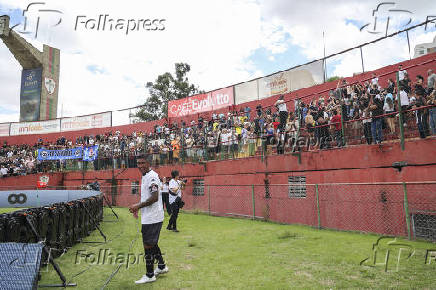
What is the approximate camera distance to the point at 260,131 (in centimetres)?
1325

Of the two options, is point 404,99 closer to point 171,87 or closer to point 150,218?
point 150,218

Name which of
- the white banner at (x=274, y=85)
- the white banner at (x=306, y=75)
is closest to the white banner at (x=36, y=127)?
the white banner at (x=274, y=85)

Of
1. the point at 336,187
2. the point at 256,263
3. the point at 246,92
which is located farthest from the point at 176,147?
the point at 256,263

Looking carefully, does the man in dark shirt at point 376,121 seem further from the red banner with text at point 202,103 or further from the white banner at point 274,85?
the red banner with text at point 202,103

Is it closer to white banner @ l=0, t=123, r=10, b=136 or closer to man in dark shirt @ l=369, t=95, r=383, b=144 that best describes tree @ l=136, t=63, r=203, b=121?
white banner @ l=0, t=123, r=10, b=136

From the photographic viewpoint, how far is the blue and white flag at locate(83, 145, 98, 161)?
22203 mm

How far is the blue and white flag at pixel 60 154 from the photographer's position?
2292 centimetres

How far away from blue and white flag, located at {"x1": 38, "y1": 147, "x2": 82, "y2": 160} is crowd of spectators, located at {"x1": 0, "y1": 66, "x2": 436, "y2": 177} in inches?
111

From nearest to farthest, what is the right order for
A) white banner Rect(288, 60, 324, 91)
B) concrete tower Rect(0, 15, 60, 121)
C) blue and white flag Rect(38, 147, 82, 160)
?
white banner Rect(288, 60, 324, 91), blue and white flag Rect(38, 147, 82, 160), concrete tower Rect(0, 15, 60, 121)

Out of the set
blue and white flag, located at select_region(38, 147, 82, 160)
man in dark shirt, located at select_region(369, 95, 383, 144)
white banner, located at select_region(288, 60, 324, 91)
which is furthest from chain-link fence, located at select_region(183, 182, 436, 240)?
blue and white flag, located at select_region(38, 147, 82, 160)

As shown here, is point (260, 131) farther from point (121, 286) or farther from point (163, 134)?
point (121, 286)

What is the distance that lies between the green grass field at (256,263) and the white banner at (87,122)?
87.7 ft

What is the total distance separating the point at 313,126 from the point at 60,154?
66.8 feet

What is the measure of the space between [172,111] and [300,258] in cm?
2334
